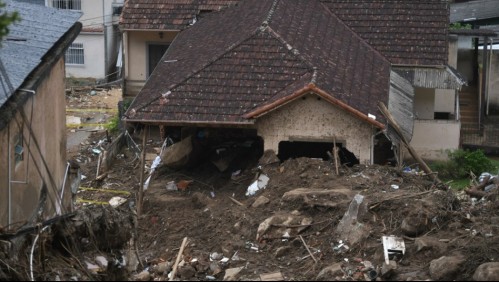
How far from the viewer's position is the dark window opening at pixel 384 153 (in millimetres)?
23419

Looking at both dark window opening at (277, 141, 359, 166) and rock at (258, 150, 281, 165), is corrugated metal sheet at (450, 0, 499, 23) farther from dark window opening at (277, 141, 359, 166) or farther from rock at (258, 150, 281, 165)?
rock at (258, 150, 281, 165)

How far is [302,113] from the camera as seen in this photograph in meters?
21.9

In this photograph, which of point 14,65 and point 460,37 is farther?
Result: point 460,37

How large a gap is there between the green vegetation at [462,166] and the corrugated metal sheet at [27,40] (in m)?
11.7

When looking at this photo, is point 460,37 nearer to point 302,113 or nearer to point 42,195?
point 302,113

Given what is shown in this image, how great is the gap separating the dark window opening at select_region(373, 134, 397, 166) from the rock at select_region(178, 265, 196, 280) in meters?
8.91

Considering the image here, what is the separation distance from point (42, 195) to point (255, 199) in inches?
163

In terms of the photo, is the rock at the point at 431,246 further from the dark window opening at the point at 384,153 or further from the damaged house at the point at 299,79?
the dark window opening at the point at 384,153

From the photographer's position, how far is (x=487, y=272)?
1299 centimetres

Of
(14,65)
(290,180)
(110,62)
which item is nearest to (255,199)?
(290,180)

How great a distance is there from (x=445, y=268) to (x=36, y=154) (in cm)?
728

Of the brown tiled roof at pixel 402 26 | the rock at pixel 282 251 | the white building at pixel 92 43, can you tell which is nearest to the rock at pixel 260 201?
the rock at pixel 282 251

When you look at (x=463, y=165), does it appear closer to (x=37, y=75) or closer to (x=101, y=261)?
(x=37, y=75)

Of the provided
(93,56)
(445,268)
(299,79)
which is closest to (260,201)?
(299,79)
